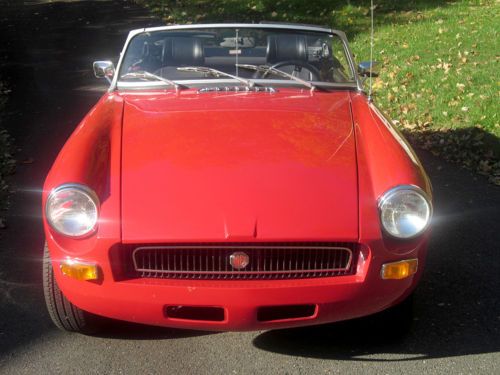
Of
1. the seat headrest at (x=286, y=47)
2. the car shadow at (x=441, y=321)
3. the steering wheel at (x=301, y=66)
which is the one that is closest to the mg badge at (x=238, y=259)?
the car shadow at (x=441, y=321)

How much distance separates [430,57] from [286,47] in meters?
5.65

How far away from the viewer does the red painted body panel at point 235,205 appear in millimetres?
2902

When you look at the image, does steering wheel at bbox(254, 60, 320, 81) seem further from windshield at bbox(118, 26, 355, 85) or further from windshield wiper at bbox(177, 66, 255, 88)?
windshield wiper at bbox(177, 66, 255, 88)

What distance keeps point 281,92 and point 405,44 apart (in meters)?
7.14

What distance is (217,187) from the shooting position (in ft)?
10.0

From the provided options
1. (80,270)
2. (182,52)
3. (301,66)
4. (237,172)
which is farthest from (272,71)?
(80,270)

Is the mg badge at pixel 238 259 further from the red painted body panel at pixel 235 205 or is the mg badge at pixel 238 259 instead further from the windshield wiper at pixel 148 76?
the windshield wiper at pixel 148 76

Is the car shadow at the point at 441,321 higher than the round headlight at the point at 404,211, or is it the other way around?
the round headlight at the point at 404,211

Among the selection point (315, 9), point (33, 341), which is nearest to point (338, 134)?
point (33, 341)

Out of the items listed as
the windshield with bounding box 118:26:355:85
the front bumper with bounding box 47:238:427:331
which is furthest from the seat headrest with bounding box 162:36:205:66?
the front bumper with bounding box 47:238:427:331

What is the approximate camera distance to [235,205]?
2.96 metres

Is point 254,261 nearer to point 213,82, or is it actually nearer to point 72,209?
point 72,209

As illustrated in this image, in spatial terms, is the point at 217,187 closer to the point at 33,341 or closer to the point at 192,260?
the point at 192,260

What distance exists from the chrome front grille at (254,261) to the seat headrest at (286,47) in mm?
2006
